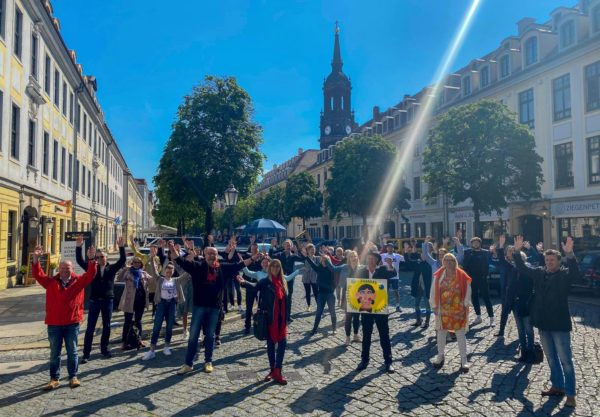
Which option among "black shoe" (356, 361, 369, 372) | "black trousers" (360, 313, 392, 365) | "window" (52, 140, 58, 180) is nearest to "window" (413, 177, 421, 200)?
"window" (52, 140, 58, 180)

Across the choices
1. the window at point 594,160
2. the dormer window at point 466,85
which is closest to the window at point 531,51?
the dormer window at point 466,85

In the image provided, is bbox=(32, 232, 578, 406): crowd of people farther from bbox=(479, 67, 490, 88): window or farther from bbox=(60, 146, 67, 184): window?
bbox=(479, 67, 490, 88): window

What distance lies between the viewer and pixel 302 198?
58156 mm

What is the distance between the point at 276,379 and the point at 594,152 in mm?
25375

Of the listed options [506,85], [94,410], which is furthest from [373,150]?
[94,410]

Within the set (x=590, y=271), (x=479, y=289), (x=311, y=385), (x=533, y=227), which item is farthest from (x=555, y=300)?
(x=533, y=227)

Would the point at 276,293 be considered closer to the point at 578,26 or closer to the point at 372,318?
the point at 372,318

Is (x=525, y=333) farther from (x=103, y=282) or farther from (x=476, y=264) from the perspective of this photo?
(x=103, y=282)

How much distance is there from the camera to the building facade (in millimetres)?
17219

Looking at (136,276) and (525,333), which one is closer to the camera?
(525,333)

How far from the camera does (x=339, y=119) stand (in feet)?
249

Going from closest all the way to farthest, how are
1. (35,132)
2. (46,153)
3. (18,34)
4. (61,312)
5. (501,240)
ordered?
(61,312), (501,240), (18,34), (35,132), (46,153)

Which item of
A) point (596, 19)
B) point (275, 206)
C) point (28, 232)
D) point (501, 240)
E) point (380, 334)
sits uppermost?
point (596, 19)

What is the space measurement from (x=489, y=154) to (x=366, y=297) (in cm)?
2071
